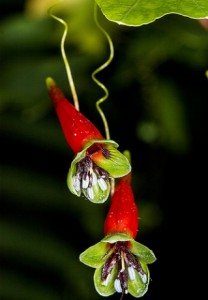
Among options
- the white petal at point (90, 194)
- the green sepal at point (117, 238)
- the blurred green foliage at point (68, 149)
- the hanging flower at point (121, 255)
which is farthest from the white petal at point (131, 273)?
the blurred green foliage at point (68, 149)

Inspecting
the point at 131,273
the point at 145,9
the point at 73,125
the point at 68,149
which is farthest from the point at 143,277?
the point at 68,149

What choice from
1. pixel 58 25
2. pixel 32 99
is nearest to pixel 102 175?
pixel 32 99

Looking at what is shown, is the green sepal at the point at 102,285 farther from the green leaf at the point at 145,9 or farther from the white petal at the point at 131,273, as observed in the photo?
the green leaf at the point at 145,9

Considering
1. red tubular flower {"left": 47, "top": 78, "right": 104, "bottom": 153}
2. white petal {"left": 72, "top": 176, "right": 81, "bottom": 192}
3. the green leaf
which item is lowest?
white petal {"left": 72, "top": 176, "right": 81, "bottom": 192}

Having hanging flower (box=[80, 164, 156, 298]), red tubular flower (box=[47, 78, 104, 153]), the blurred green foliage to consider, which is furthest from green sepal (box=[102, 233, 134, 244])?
the blurred green foliage

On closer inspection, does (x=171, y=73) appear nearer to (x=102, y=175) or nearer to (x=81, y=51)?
(x=81, y=51)

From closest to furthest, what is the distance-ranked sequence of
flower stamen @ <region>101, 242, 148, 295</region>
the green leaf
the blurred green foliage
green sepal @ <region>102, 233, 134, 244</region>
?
1. the green leaf
2. green sepal @ <region>102, 233, 134, 244</region>
3. flower stamen @ <region>101, 242, 148, 295</region>
4. the blurred green foliage

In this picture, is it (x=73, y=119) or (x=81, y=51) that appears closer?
(x=73, y=119)

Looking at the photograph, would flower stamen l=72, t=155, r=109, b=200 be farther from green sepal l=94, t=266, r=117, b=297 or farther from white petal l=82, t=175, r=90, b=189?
green sepal l=94, t=266, r=117, b=297
